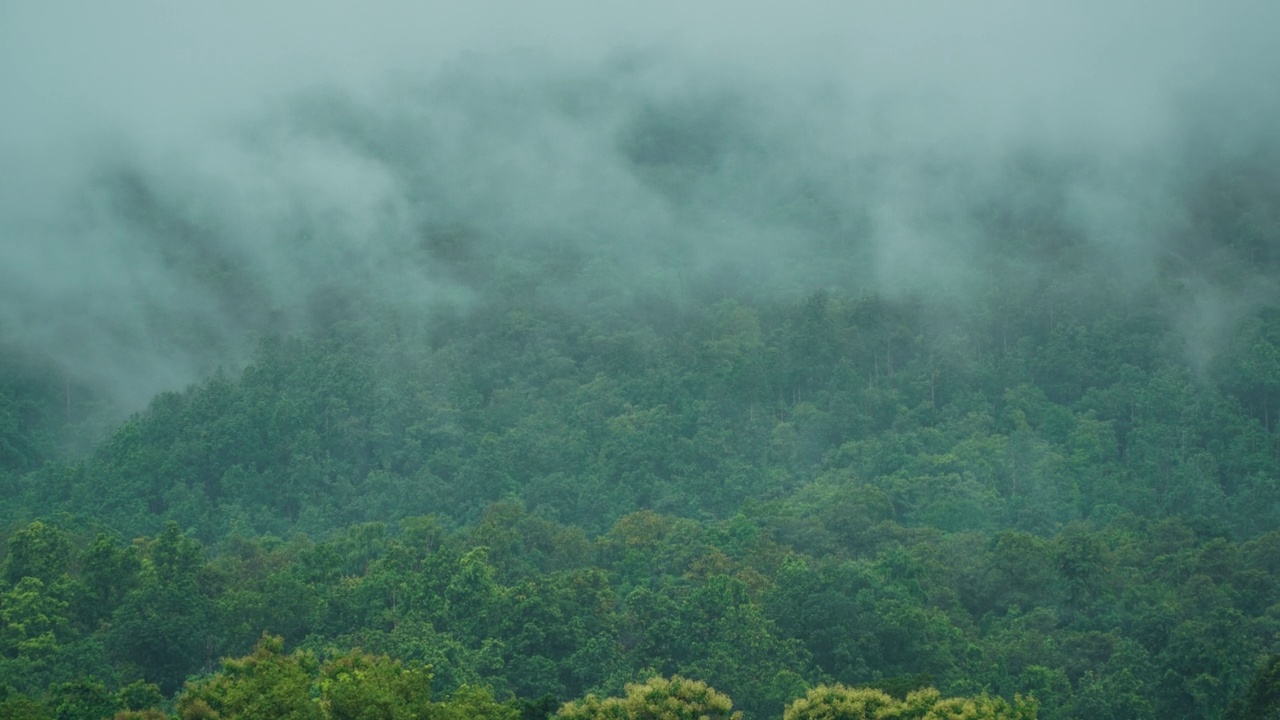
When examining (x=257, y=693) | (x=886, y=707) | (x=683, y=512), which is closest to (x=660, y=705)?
(x=886, y=707)

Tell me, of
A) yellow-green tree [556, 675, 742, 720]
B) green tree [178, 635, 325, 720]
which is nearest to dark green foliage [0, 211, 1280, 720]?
green tree [178, 635, 325, 720]

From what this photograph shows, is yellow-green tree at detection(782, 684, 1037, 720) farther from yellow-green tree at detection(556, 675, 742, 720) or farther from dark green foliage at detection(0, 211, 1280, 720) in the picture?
dark green foliage at detection(0, 211, 1280, 720)

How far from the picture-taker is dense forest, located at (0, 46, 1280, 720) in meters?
39.6

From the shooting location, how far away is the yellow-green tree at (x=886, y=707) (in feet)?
98.2

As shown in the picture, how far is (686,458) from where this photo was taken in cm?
6569

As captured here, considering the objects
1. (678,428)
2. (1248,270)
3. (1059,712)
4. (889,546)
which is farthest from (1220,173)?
(1059,712)

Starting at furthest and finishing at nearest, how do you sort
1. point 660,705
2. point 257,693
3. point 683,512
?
point 683,512
point 660,705
point 257,693

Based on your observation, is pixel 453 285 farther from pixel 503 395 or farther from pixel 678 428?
pixel 678 428

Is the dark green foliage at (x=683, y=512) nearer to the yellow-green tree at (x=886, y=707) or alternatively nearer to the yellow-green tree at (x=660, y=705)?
the yellow-green tree at (x=660, y=705)

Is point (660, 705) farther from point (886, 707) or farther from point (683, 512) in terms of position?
point (683, 512)

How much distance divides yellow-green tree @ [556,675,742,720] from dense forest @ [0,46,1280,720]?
11cm

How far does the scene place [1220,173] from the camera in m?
88.6

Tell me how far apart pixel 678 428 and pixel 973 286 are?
19.9 m

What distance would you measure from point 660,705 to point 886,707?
170 inches
